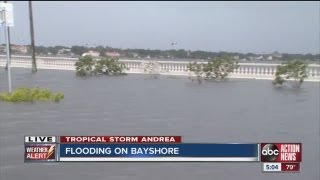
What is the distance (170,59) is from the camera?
34156 millimetres

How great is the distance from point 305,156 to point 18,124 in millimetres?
6054

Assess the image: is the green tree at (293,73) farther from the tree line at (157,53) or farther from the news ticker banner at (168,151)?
the news ticker banner at (168,151)

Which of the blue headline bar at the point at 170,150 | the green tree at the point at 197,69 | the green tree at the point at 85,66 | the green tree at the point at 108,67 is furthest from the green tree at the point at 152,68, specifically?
the blue headline bar at the point at 170,150

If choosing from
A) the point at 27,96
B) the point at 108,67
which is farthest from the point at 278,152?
the point at 108,67

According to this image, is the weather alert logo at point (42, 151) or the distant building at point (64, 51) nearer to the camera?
the weather alert logo at point (42, 151)

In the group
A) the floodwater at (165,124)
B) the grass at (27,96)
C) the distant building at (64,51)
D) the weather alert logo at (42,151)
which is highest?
the distant building at (64,51)

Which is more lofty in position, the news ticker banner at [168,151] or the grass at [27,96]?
the news ticker banner at [168,151]

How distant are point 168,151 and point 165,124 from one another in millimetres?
5901

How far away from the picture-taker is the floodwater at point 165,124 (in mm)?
6691

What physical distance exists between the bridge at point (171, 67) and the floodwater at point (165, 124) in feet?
21.2

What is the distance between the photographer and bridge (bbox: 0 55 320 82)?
26719 mm

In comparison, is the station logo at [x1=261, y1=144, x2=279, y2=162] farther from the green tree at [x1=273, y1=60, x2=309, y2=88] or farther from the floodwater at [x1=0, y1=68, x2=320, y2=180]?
the green tree at [x1=273, y1=60, x2=309, y2=88]

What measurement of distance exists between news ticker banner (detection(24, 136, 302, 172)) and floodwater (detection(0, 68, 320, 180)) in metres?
1.44

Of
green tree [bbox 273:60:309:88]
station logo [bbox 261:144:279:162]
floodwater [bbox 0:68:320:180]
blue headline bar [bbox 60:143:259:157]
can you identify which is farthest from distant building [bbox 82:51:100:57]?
station logo [bbox 261:144:279:162]
